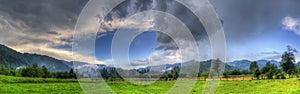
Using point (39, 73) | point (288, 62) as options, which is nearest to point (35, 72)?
point (39, 73)

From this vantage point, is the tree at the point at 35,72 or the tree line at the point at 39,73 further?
the tree at the point at 35,72

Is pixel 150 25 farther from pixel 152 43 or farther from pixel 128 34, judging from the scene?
pixel 128 34

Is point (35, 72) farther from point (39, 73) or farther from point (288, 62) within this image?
point (288, 62)

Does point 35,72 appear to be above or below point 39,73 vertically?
above

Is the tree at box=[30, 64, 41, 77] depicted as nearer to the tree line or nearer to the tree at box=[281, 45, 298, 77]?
the tree line

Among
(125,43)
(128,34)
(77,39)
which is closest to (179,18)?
(128,34)

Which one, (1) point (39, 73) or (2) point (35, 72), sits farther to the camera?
(1) point (39, 73)

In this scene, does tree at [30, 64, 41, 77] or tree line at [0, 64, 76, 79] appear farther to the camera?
tree at [30, 64, 41, 77]

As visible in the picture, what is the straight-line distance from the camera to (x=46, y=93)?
40.2m

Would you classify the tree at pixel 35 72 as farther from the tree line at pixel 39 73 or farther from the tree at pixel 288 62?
the tree at pixel 288 62

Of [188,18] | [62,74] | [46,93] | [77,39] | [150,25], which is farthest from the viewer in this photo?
[62,74]

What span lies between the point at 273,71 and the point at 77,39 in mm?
57946

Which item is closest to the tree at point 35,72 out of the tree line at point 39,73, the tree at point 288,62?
the tree line at point 39,73

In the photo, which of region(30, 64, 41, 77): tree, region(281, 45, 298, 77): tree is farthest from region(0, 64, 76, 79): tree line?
region(281, 45, 298, 77): tree
